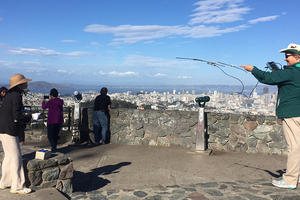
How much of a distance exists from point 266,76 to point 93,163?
4596 millimetres

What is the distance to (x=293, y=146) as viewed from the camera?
13.8ft

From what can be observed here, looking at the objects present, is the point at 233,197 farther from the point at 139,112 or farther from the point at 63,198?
the point at 139,112

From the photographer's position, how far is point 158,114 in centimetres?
891

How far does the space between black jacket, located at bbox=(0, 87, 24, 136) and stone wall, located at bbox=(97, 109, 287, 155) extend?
16.8 feet

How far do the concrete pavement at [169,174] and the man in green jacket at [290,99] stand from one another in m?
0.40

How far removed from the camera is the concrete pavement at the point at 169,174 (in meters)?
4.39

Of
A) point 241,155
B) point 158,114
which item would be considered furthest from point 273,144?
point 158,114

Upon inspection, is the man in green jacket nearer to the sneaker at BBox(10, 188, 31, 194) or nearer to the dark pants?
the sneaker at BBox(10, 188, 31, 194)

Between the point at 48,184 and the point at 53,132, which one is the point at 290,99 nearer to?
the point at 48,184

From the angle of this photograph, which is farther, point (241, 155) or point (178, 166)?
point (241, 155)

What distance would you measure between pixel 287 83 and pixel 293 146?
3.10 ft

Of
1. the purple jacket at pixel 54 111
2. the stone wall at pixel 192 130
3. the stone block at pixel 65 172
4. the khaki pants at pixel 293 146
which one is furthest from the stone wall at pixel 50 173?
the stone wall at pixel 192 130

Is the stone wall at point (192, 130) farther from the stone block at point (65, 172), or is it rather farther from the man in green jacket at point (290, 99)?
the stone block at point (65, 172)

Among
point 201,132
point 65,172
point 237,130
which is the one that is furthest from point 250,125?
point 65,172
